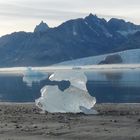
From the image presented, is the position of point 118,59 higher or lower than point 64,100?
lower

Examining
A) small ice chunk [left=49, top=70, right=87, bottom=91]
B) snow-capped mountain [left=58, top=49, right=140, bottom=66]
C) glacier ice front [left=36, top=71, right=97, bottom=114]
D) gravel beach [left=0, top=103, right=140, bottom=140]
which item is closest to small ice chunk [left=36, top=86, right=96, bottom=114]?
glacier ice front [left=36, top=71, right=97, bottom=114]

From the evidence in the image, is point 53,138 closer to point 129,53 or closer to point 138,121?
point 138,121

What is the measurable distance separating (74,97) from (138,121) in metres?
4.32

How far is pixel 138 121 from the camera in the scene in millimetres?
17141

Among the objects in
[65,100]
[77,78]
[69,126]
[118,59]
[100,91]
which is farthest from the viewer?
[118,59]

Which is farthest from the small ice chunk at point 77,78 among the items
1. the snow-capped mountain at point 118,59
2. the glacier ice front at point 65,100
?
the snow-capped mountain at point 118,59

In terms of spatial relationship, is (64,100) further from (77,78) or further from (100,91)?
(100,91)

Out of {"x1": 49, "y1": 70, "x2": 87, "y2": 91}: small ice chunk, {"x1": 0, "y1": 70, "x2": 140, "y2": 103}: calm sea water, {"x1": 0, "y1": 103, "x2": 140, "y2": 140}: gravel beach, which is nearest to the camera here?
{"x1": 0, "y1": 103, "x2": 140, "y2": 140}: gravel beach

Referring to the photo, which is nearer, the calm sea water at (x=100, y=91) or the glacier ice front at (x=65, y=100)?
the glacier ice front at (x=65, y=100)

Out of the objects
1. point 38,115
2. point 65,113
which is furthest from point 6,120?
point 65,113

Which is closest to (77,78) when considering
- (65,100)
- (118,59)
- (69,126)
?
(65,100)

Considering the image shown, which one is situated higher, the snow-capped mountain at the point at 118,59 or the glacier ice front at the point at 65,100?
the glacier ice front at the point at 65,100

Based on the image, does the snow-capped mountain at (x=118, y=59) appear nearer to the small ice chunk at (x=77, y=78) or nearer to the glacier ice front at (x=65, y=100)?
the small ice chunk at (x=77, y=78)

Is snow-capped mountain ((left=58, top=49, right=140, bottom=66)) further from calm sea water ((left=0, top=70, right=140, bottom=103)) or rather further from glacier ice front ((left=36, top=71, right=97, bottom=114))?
glacier ice front ((left=36, top=71, right=97, bottom=114))
